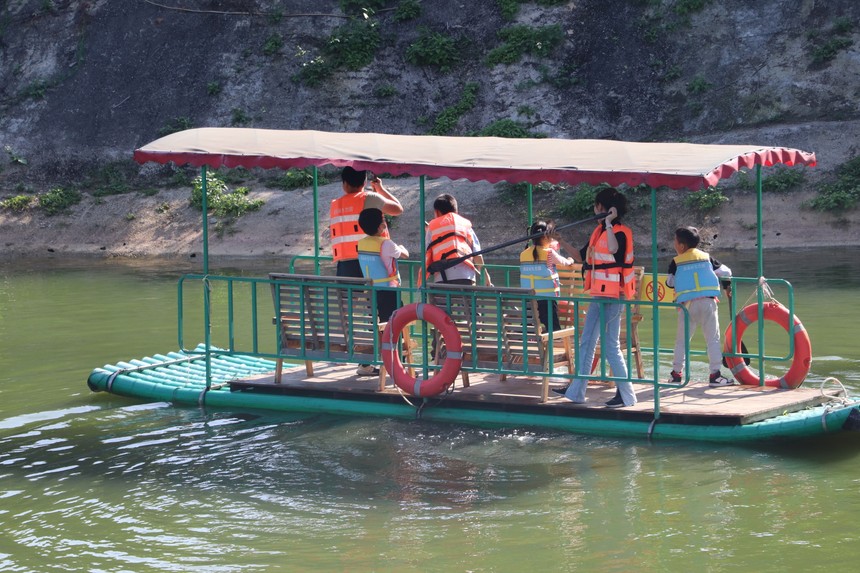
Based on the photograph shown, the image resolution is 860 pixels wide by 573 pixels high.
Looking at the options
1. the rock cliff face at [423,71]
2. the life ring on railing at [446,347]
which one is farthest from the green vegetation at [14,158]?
the life ring on railing at [446,347]

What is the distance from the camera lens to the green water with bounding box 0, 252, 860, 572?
800 cm

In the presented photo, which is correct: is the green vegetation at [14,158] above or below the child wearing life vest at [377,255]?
above

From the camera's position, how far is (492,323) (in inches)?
424

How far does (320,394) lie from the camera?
11539 mm

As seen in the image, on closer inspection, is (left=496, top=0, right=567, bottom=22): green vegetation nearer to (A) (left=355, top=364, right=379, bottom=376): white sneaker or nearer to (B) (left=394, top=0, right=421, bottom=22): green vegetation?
(B) (left=394, top=0, right=421, bottom=22): green vegetation

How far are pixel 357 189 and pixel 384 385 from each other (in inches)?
74.3

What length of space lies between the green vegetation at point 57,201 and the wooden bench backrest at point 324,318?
17446 millimetres

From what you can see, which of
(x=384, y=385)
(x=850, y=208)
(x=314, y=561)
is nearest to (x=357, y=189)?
(x=384, y=385)

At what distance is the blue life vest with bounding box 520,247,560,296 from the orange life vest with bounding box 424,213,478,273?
541 mm

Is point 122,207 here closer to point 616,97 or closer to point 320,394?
point 616,97

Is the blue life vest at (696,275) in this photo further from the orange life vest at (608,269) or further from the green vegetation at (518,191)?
the green vegetation at (518,191)

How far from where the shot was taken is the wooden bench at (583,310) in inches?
431

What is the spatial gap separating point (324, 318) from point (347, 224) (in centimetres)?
95

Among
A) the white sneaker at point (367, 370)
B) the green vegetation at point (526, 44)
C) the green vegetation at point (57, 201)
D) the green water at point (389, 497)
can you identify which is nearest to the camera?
the green water at point (389, 497)
